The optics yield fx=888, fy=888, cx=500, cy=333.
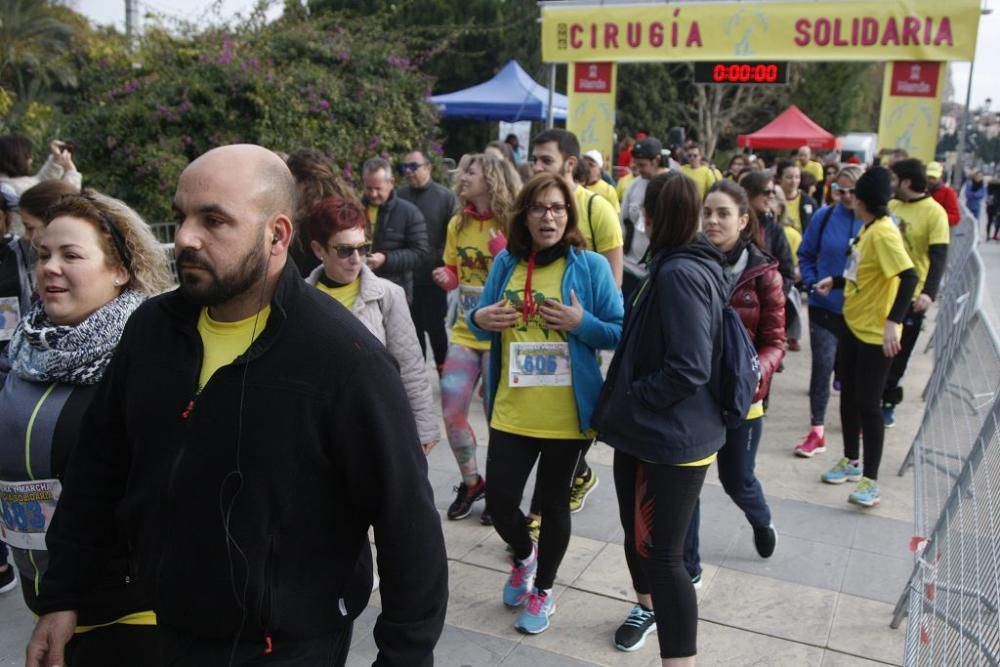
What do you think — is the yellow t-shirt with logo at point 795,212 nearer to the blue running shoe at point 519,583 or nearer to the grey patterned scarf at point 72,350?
the blue running shoe at point 519,583

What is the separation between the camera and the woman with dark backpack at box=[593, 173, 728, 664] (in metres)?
3.00

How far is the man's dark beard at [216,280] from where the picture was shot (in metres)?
1.75

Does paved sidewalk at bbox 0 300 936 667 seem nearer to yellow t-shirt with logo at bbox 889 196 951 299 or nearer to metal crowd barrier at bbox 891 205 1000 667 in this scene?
metal crowd barrier at bbox 891 205 1000 667

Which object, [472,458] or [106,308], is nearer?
[106,308]

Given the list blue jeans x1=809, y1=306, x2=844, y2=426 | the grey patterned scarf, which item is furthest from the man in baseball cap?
the grey patterned scarf

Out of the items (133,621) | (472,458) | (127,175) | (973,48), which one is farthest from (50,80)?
(133,621)

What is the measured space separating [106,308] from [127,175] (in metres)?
7.68

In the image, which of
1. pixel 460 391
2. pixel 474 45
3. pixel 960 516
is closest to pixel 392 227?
pixel 460 391

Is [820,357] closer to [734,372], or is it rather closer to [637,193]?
[637,193]

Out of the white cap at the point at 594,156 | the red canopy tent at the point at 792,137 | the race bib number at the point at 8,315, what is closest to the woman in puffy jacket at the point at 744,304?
the race bib number at the point at 8,315

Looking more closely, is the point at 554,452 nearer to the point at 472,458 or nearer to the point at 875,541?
the point at 472,458

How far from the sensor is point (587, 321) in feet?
11.6

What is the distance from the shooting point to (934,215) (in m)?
6.39

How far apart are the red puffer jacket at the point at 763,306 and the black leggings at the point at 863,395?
1.29m
